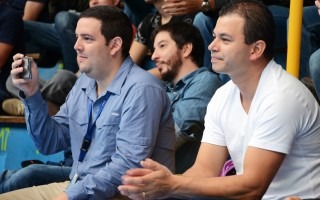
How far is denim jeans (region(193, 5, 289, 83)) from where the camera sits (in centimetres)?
539

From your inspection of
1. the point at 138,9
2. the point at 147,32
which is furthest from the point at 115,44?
the point at 138,9

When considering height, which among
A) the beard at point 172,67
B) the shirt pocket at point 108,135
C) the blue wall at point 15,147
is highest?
the beard at point 172,67

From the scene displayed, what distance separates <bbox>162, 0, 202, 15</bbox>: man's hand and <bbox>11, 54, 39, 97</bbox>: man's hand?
48.7 inches

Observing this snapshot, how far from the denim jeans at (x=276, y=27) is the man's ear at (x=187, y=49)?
0.26 metres

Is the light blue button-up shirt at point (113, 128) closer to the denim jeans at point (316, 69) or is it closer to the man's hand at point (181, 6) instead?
the denim jeans at point (316, 69)

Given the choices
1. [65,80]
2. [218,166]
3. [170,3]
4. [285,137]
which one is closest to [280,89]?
[285,137]

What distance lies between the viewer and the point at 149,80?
4180 mm

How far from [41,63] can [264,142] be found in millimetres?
3846

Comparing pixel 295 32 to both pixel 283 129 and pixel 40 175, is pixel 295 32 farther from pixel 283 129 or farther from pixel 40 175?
pixel 40 175

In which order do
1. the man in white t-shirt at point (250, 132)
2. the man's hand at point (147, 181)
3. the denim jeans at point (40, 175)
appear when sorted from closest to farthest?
the man's hand at point (147, 181)
the man in white t-shirt at point (250, 132)
the denim jeans at point (40, 175)

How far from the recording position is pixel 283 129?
11.2 ft

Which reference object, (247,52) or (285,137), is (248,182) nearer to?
(285,137)

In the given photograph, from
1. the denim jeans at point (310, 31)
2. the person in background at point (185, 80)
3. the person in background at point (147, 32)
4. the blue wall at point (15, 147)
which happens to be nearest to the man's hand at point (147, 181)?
the person in background at point (185, 80)

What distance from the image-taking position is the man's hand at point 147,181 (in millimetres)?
3270
